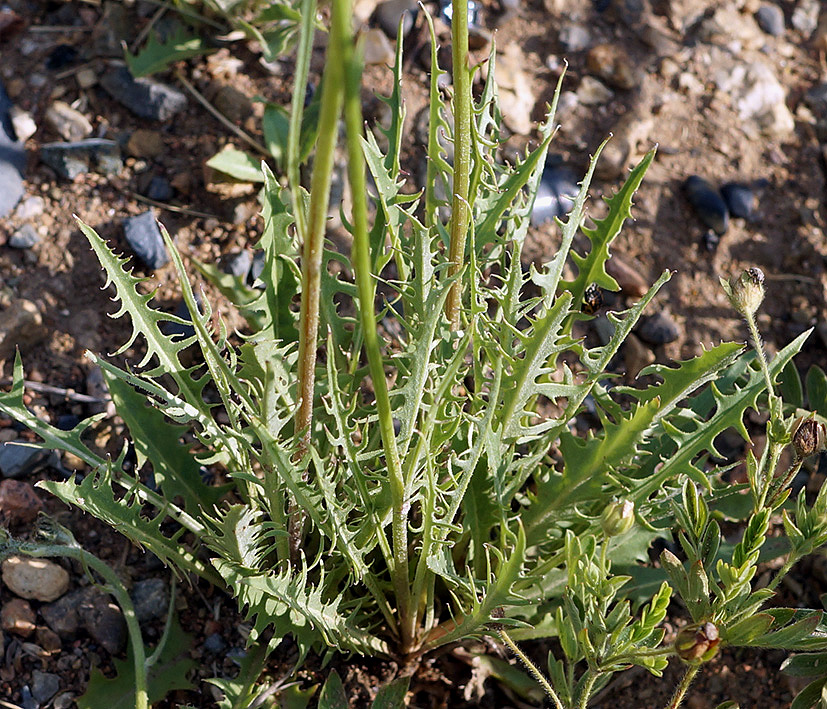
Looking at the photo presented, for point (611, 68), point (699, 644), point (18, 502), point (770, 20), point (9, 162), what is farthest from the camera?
point (770, 20)

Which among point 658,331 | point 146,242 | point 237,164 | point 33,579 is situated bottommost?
point 33,579

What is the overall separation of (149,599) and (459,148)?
117 cm

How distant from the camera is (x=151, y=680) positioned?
1.78 meters

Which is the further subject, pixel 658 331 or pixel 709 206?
pixel 709 206

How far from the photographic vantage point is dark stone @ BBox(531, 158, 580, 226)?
2.58m

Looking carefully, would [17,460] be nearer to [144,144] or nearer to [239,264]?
[239,264]

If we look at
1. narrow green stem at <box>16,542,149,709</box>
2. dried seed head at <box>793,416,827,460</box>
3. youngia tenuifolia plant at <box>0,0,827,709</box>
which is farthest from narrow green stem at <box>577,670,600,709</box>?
narrow green stem at <box>16,542,149,709</box>

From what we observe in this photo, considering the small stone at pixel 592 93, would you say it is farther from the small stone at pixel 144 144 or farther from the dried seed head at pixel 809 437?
the dried seed head at pixel 809 437

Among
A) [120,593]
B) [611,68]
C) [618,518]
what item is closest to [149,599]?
[120,593]

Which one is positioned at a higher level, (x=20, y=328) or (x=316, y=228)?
(x=316, y=228)

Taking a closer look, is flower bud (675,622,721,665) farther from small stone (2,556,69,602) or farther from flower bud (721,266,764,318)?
small stone (2,556,69,602)

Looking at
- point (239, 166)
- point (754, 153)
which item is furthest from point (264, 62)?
point (754, 153)

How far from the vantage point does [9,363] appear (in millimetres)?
2176

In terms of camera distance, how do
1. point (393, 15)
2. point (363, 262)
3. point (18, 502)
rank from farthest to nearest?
point (393, 15) → point (18, 502) → point (363, 262)
